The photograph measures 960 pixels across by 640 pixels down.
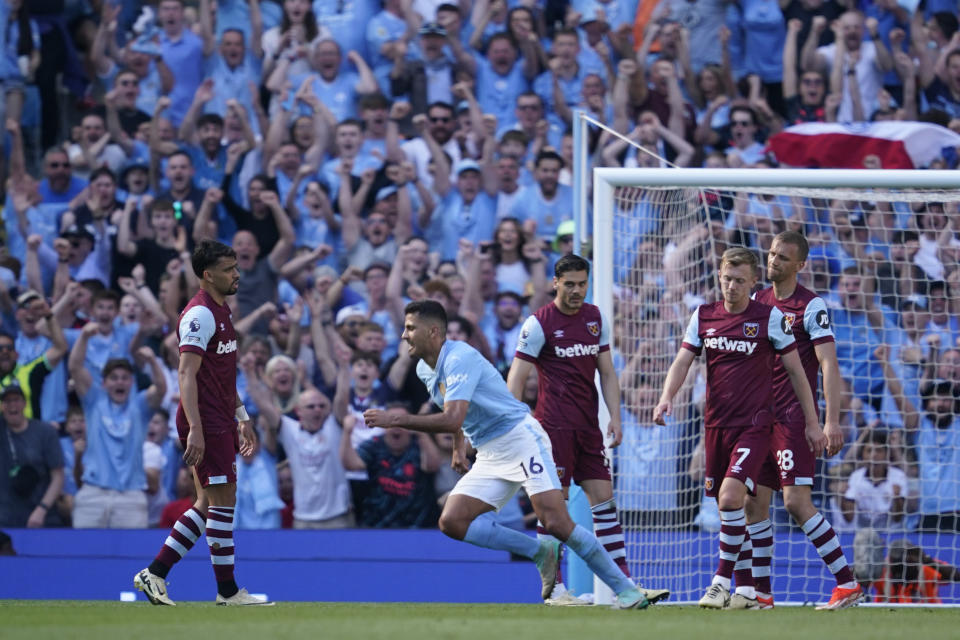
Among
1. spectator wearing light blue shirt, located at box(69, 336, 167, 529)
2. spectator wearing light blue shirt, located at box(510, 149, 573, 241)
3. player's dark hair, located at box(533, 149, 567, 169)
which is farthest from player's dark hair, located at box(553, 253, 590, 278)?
spectator wearing light blue shirt, located at box(69, 336, 167, 529)

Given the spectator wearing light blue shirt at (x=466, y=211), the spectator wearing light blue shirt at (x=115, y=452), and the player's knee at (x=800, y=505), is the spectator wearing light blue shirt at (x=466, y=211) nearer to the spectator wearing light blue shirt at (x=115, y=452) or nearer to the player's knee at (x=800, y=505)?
the spectator wearing light blue shirt at (x=115, y=452)

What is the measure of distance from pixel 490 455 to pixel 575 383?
143cm

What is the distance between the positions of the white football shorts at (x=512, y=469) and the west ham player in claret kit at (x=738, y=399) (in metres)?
1.03

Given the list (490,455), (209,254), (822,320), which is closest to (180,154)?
(209,254)

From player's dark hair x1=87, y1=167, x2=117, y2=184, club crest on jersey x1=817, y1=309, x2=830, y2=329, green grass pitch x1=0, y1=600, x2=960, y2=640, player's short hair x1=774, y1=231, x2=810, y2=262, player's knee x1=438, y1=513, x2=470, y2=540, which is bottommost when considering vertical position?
green grass pitch x1=0, y1=600, x2=960, y2=640

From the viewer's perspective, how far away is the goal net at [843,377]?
9812mm

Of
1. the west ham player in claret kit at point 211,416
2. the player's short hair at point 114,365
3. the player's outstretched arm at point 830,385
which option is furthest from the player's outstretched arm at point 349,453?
the player's outstretched arm at point 830,385

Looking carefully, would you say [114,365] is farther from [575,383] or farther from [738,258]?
[738,258]

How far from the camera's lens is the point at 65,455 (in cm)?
1212

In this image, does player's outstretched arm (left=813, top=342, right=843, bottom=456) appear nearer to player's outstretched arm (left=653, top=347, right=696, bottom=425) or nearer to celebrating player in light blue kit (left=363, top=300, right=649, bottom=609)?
player's outstretched arm (left=653, top=347, right=696, bottom=425)

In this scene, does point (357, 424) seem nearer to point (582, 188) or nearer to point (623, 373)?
point (623, 373)

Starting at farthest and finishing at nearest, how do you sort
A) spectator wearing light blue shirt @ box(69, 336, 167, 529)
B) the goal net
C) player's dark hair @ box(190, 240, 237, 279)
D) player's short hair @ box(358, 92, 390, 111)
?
player's short hair @ box(358, 92, 390, 111) → spectator wearing light blue shirt @ box(69, 336, 167, 529) → the goal net → player's dark hair @ box(190, 240, 237, 279)

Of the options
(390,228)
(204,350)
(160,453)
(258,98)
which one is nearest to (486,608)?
(204,350)

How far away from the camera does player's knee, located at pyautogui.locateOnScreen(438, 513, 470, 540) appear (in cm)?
727
